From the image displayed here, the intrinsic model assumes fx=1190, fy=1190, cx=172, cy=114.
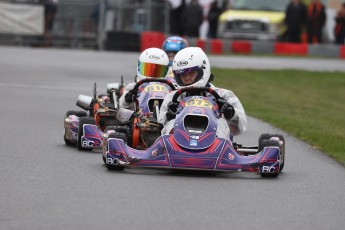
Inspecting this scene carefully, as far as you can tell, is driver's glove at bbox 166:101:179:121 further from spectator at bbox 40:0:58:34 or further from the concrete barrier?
the concrete barrier

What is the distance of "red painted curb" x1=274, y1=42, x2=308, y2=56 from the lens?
38.8 meters

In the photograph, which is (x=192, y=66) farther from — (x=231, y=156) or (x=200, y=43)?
(x=200, y=43)

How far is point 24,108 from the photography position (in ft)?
60.3

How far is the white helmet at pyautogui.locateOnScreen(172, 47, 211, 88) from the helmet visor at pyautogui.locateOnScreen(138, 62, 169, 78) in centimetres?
231

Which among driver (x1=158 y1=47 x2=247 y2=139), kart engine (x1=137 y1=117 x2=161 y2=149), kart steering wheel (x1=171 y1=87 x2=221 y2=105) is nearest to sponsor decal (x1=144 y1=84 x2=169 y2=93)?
kart engine (x1=137 y1=117 x2=161 y2=149)

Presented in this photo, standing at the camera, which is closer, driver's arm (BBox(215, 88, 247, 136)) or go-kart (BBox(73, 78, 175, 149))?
driver's arm (BBox(215, 88, 247, 136))

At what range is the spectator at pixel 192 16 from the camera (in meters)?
37.5

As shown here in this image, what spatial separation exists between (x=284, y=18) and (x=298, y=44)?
1618mm

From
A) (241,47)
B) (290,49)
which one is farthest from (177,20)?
(290,49)

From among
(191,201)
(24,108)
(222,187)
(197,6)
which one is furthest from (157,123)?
(197,6)

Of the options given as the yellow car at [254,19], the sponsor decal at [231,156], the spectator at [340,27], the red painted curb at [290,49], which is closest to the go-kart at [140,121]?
the sponsor decal at [231,156]

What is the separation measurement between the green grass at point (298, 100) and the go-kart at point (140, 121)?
7.12 feet

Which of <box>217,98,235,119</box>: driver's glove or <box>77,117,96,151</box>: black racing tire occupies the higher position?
<box>217,98,235,119</box>: driver's glove

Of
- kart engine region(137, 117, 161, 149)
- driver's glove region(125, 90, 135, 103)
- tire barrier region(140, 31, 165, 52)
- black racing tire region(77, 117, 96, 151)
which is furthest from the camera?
tire barrier region(140, 31, 165, 52)
